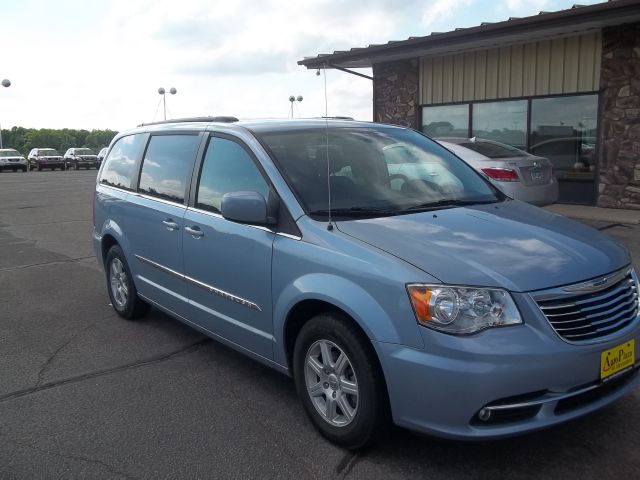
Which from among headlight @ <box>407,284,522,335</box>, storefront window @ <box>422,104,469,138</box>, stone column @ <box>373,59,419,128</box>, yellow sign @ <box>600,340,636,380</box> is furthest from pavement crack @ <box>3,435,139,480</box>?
stone column @ <box>373,59,419,128</box>

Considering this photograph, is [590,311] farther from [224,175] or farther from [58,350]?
[58,350]

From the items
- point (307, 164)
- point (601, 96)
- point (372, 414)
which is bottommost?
point (372, 414)

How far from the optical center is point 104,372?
438cm

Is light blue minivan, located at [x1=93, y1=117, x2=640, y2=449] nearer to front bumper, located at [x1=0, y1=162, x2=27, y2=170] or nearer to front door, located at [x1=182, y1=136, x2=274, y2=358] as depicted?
front door, located at [x1=182, y1=136, x2=274, y2=358]

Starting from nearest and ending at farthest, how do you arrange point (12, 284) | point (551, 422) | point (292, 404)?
point (551, 422) → point (292, 404) → point (12, 284)

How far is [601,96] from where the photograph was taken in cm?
1171

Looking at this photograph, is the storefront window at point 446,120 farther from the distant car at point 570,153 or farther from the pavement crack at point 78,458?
the pavement crack at point 78,458

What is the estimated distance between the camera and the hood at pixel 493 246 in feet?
9.23

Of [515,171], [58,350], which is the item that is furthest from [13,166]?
[58,350]

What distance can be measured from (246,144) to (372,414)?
1.90 m

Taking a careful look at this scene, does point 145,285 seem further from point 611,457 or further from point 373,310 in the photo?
point 611,457

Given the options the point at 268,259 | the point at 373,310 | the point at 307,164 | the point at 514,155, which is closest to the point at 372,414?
the point at 373,310

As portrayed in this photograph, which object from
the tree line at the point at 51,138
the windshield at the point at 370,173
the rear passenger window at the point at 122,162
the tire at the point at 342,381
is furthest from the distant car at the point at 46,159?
the tree line at the point at 51,138

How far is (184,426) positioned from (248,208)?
4.33 ft
